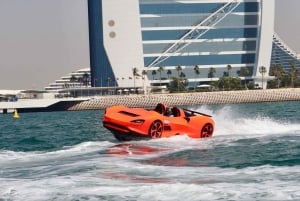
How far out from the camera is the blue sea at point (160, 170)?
1452cm

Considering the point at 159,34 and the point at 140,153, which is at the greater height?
the point at 159,34

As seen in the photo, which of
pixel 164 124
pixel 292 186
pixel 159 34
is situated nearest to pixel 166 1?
pixel 159 34

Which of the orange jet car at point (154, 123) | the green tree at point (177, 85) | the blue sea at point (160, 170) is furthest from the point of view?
the green tree at point (177, 85)

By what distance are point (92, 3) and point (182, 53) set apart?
24618 millimetres

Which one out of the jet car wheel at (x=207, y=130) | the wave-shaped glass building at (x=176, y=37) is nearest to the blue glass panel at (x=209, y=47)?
the wave-shaped glass building at (x=176, y=37)

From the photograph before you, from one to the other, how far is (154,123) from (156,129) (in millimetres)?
296

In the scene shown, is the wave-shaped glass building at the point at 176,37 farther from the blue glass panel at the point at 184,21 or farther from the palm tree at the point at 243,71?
the palm tree at the point at 243,71

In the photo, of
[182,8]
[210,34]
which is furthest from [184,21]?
[210,34]

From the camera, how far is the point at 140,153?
2356cm

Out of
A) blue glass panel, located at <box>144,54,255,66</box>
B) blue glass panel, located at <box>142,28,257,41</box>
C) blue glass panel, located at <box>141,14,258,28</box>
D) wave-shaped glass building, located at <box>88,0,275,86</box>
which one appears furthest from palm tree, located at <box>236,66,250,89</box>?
blue glass panel, located at <box>141,14,258,28</box>

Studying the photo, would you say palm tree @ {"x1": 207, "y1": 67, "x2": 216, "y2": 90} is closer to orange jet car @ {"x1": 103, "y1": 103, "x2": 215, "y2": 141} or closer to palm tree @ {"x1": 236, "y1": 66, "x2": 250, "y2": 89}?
palm tree @ {"x1": 236, "y1": 66, "x2": 250, "y2": 89}

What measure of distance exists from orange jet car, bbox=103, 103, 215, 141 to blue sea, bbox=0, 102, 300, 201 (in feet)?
1.55

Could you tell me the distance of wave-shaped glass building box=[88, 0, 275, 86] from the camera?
147 meters

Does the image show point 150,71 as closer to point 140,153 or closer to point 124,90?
point 124,90
